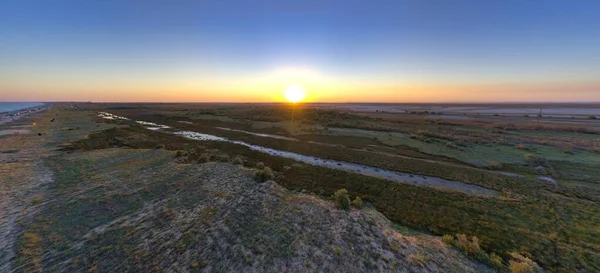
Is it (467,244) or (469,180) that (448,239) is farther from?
(469,180)

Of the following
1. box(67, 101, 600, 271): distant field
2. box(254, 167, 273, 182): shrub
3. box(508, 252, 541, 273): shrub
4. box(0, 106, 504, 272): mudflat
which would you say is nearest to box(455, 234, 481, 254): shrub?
box(0, 106, 504, 272): mudflat

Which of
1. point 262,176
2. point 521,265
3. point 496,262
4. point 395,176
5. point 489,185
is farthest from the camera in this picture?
point 395,176

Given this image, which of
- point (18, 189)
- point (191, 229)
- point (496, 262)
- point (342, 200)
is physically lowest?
point (496, 262)

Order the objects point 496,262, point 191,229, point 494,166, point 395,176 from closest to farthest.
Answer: point 496,262, point 191,229, point 395,176, point 494,166

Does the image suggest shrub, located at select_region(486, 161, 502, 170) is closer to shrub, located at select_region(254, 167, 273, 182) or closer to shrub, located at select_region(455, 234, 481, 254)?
shrub, located at select_region(455, 234, 481, 254)

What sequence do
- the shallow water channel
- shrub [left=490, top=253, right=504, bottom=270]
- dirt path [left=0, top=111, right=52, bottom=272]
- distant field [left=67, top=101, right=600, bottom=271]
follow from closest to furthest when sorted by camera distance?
shrub [left=490, top=253, right=504, bottom=270], dirt path [left=0, top=111, right=52, bottom=272], distant field [left=67, top=101, right=600, bottom=271], the shallow water channel

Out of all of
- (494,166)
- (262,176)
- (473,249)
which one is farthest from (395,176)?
(262,176)

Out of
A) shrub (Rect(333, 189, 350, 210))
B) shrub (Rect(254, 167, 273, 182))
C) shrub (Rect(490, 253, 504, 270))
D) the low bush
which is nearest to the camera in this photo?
shrub (Rect(490, 253, 504, 270))

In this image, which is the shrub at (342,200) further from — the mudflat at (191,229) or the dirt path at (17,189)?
the dirt path at (17,189)

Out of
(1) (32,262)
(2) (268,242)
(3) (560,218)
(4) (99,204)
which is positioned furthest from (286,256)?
(3) (560,218)

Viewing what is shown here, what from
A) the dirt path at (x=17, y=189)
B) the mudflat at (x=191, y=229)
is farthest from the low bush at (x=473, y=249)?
the dirt path at (x=17, y=189)

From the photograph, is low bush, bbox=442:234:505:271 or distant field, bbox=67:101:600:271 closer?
low bush, bbox=442:234:505:271
